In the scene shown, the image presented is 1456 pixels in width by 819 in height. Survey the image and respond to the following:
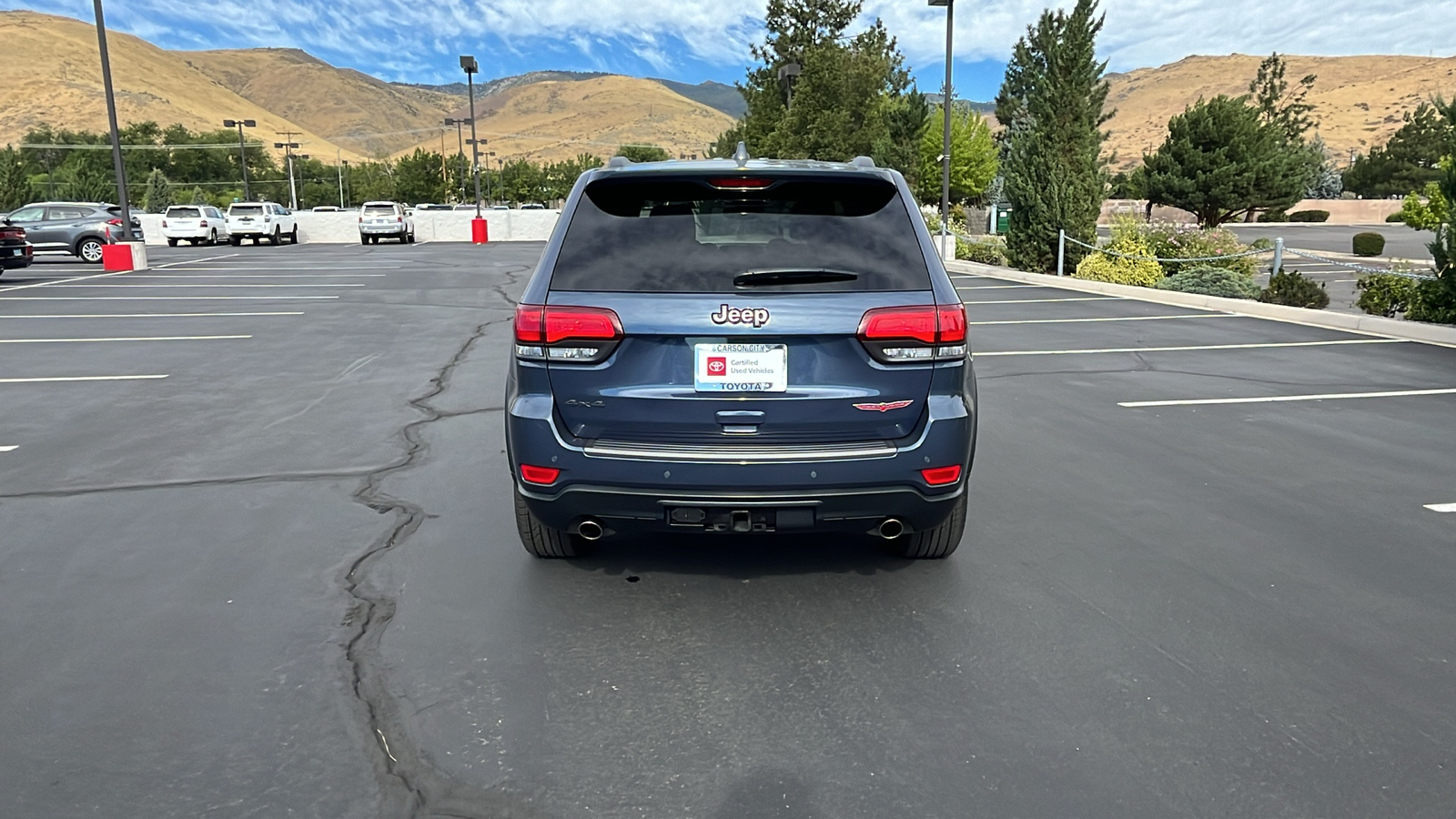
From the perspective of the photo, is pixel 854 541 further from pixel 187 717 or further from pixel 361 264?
pixel 361 264

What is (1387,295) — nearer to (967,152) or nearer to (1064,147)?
(1064,147)

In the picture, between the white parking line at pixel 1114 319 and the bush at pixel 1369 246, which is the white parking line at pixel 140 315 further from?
the bush at pixel 1369 246

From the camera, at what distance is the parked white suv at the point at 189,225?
1548 inches

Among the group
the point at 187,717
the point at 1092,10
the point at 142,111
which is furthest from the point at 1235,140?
the point at 142,111

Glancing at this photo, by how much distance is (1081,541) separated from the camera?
502cm

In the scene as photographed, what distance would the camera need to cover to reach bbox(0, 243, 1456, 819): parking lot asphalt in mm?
2955

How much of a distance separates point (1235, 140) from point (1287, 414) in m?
36.6

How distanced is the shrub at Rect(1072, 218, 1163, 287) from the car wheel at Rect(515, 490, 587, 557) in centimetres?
1722

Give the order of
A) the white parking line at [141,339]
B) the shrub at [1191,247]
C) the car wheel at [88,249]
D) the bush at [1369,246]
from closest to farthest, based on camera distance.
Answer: the white parking line at [141,339]
the shrub at [1191,247]
the car wheel at [88,249]
the bush at [1369,246]

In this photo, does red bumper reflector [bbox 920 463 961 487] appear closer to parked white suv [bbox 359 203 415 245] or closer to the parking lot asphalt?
the parking lot asphalt

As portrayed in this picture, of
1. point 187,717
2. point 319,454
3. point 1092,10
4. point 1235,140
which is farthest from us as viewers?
point 1235,140

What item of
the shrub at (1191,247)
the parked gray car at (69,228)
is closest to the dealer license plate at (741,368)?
the shrub at (1191,247)

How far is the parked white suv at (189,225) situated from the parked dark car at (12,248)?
19.3 meters

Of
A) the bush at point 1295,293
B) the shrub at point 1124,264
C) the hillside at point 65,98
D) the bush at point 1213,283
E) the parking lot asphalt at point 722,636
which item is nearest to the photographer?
the parking lot asphalt at point 722,636
